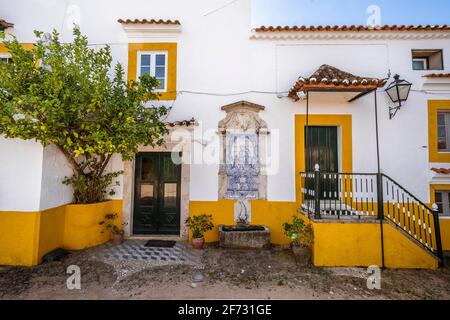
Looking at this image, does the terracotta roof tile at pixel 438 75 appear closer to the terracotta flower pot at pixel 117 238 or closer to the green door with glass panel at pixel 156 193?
the green door with glass panel at pixel 156 193

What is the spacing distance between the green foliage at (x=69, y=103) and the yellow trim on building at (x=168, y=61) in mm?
1182

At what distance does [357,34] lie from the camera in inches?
241

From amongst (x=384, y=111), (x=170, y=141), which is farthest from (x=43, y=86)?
(x=384, y=111)

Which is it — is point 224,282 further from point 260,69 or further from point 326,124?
point 260,69

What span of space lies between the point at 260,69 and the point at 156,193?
474 cm

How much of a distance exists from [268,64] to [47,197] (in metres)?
6.52

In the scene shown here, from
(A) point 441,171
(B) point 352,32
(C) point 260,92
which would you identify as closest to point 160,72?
(C) point 260,92

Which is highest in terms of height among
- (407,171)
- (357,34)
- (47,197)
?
(357,34)

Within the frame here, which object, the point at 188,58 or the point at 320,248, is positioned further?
the point at 188,58

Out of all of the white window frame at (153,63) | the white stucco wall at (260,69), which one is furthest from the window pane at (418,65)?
the white window frame at (153,63)

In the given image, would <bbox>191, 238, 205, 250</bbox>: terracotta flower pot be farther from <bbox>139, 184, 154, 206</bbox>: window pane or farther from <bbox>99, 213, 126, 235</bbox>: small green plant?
<bbox>99, 213, 126, 235</bbox>: small green plant

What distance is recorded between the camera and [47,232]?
15.5 ft

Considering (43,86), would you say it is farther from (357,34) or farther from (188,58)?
(357,34)
